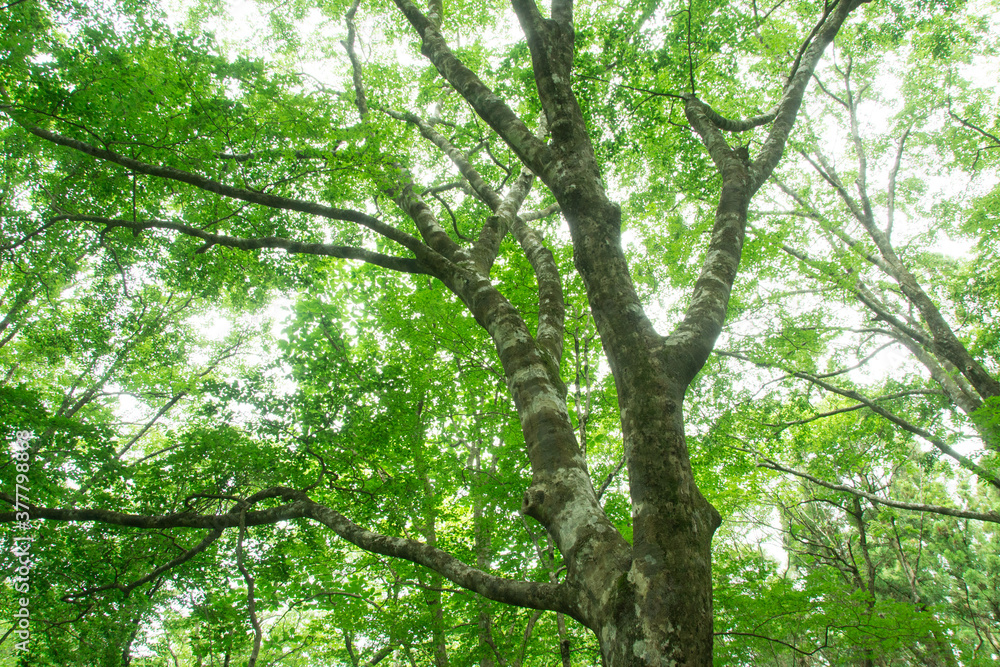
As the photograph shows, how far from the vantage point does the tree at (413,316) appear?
6.99ft

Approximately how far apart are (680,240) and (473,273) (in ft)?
17.9

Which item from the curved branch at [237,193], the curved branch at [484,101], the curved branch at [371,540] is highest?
the curved branch at [484,101]

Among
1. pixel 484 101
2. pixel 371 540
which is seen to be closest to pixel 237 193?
pixel 484 101

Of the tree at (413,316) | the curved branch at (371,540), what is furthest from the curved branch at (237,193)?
the curved branch at (371,540)

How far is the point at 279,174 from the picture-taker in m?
5.57

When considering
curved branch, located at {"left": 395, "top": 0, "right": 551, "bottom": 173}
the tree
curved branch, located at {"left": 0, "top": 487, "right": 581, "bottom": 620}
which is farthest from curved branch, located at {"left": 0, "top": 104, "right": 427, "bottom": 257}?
curved branch, located at {"left": 0, "top": 487, "right": 581, "bottom": 620}

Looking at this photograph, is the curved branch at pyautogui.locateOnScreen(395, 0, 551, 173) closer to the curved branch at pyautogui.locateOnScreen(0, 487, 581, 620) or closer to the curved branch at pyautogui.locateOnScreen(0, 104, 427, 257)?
the curved branch at pyautogui.locateOnScreen(0, 104, 427, 257)

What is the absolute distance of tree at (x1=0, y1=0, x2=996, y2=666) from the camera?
83.9 inches

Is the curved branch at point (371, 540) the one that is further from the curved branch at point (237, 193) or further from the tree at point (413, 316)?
the curved branch at point (237, 193)

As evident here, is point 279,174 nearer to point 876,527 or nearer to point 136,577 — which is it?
point 136,577

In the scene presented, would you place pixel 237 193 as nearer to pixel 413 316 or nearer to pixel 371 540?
pixel 413 316

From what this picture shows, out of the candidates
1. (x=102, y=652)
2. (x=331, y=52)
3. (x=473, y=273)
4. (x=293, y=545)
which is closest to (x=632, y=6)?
(x=473, y=273)

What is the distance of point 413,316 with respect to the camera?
234 inches

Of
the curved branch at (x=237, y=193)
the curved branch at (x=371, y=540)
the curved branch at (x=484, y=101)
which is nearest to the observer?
the curved branch at (x=371, y=540)
